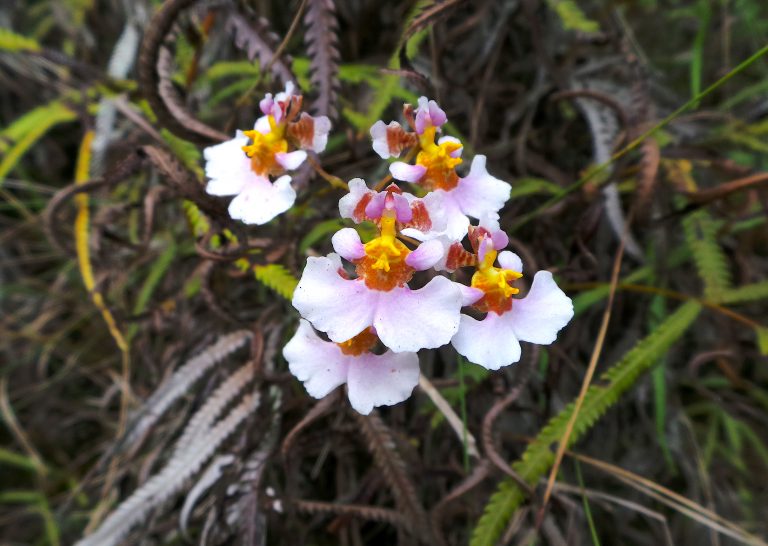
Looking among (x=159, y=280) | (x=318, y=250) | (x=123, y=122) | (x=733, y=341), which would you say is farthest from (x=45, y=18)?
(x=733, y=341)

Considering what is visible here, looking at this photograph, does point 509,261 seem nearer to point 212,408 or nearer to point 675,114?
point 675,114

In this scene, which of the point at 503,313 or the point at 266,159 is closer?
the point at 503,313

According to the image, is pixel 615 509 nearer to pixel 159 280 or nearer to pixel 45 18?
pixel 159 280

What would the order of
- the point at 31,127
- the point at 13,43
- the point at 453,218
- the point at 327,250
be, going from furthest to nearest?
the point at 31,127 → the point at 13,43 → the point at 327,250 → the point at 453,218

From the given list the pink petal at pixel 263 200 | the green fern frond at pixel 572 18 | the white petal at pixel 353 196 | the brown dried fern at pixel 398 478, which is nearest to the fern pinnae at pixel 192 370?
the brown dried fern at pixel 398 478

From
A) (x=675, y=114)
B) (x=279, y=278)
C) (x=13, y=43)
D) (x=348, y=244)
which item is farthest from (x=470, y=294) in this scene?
(x=13, y=43)

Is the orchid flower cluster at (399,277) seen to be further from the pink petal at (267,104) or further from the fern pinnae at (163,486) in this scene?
the fern pinnae at (163,486)

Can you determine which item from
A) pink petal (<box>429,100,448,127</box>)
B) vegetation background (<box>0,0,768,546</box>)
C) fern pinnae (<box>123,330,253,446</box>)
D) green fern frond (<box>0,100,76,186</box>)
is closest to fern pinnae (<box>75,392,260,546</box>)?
vegetation background (<box>0,0,768,546</box>)
